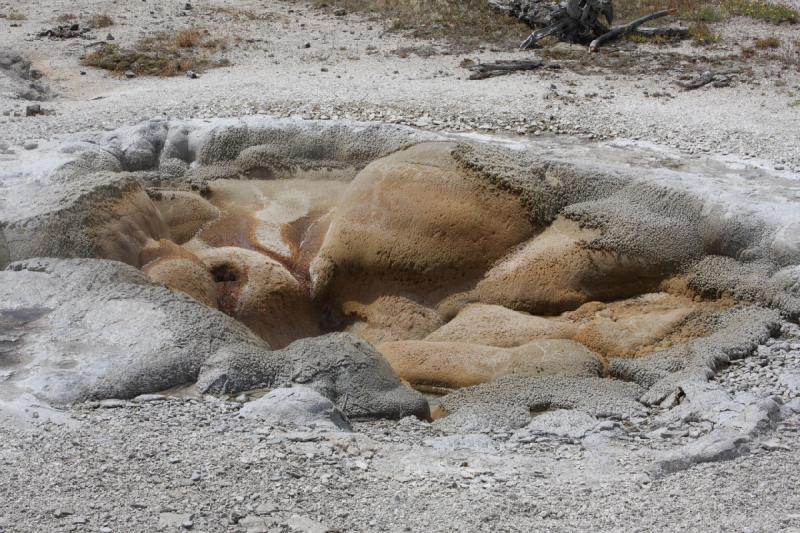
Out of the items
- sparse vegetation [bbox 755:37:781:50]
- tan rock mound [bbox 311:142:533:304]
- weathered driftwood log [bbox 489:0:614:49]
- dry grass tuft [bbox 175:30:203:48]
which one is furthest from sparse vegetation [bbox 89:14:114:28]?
tan rock mound [bbox 311:142:533:304]

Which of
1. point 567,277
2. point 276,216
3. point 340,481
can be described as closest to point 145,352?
point 340,481

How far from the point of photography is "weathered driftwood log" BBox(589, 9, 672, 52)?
17431 millimetres

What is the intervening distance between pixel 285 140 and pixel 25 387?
15.6 ft

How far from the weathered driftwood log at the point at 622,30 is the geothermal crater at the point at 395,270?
27.5ft

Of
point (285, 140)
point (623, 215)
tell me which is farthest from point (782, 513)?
point (285, 140)

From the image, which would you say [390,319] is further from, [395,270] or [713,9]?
[713,9]

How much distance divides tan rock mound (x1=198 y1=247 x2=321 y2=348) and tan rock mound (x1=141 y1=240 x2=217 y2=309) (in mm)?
141

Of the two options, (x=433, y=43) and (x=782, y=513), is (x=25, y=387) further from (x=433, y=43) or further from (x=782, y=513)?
(x=433, y=43)

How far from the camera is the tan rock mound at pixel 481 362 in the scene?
7.19m

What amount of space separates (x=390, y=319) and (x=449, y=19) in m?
12.5

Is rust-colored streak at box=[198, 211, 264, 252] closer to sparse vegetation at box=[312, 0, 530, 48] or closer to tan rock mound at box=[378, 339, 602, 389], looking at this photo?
tan rock mound at box=[378, 339, 602, 389]

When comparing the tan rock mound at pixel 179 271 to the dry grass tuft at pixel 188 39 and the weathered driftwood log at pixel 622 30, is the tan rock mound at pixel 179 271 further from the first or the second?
the weathered driftwood log at pixel 622 30

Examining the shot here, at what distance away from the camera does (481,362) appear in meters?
7.33

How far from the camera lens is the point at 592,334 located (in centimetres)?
766
